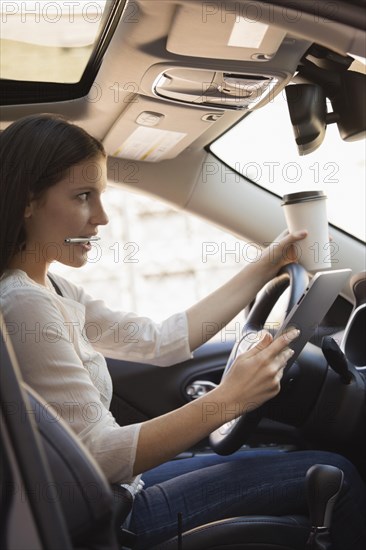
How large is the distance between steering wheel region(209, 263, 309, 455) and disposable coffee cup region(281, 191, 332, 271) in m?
0.05

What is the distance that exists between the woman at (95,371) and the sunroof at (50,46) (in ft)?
0.91

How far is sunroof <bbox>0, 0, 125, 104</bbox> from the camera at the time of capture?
5.09 ft

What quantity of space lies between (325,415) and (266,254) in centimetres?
33

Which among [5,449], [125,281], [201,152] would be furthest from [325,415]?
[125,281]

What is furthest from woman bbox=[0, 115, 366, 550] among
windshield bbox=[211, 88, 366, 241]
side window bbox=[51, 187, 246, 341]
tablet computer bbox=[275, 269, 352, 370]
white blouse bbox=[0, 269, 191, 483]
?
side window bbox=[51, 187, 246, 341]

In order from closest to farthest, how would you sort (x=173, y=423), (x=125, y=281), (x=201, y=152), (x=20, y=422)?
(x=20, y=422), (x=173, y=423), (x=201, y=152), (x=125, y=281)

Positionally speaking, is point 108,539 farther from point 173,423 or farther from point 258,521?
point 258,521

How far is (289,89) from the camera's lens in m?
1.56

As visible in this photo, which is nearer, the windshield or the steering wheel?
the steering wheel

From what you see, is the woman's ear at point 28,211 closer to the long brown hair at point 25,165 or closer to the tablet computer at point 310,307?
the long brown hair at point 25,165

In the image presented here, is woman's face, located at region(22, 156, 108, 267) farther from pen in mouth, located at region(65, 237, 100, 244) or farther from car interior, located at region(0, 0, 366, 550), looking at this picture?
car interior, located at region(0, 0, 366, 550)

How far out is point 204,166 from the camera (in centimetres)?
209

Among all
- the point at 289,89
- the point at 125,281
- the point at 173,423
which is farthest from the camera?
the point at 125,281

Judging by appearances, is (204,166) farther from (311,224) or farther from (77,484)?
(77,484)
